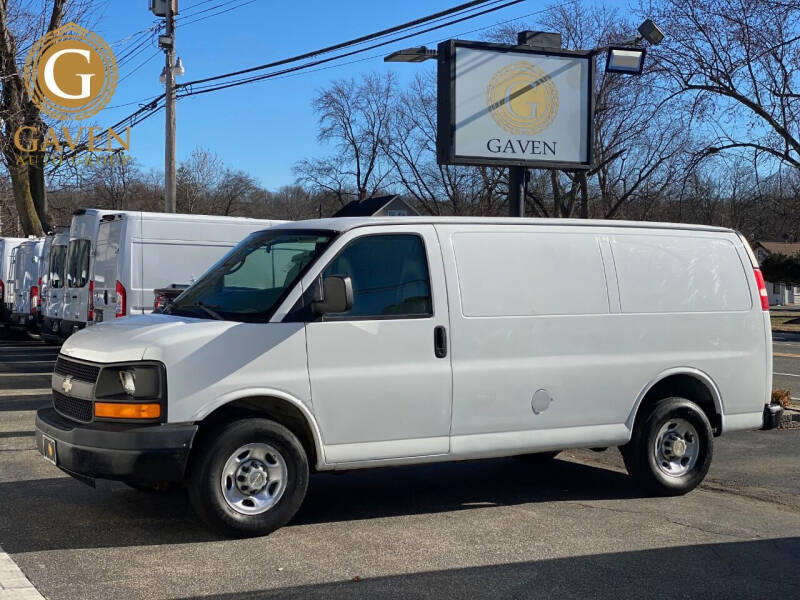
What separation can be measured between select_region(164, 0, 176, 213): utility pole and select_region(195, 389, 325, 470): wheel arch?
17.9 metres

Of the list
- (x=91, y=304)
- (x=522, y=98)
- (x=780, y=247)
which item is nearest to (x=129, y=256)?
(x=91, y=304)

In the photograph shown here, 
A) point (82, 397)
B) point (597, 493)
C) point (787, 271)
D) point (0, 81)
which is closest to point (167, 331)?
point (82, 397)

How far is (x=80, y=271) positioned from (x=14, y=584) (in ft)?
38.7

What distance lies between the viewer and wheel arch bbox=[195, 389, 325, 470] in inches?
230

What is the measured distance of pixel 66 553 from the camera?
5473mm

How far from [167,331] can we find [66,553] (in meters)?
1.46

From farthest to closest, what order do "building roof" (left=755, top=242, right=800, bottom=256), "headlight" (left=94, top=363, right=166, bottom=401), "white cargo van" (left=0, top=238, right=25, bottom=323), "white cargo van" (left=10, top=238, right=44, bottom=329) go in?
"building roof" (left=755, top=242, right=800, bottom=256)
"white cargo van" (left=0, top=238, right=25, bottom=323)
"white cargo van" (left=10, top=238, right=44, bottom=329)
"headlight" (left=94, top=363, right=166, bottom=401)

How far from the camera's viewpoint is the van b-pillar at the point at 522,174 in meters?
12.8

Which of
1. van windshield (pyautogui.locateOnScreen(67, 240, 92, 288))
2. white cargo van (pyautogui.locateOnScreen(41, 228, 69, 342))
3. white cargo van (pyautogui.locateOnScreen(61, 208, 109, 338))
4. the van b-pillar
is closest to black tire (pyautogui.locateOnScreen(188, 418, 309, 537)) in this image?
the van b-pillar

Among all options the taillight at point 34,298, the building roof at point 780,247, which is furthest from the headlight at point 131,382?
the building roof at point 780,247

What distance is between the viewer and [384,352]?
20.5 feet

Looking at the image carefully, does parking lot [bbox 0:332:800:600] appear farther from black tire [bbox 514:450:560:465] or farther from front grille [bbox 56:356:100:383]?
front grille [bbox 56:356:100:383]

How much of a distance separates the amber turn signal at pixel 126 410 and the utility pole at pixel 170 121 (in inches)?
710

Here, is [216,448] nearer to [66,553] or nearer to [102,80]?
[66,553]
